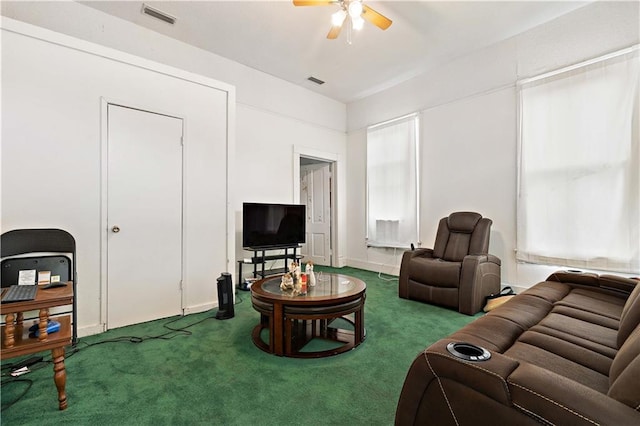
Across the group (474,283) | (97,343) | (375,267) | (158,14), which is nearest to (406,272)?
(474,283)

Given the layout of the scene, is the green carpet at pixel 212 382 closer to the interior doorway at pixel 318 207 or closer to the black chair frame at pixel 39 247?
the black chair frame at pixel 39 247

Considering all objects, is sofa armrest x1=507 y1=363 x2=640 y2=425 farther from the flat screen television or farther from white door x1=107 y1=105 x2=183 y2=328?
the flat screen television

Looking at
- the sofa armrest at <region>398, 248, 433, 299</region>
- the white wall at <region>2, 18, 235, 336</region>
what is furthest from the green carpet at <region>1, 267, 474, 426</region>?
the sofa armrest at <region>398, 248, 433, 299</region>

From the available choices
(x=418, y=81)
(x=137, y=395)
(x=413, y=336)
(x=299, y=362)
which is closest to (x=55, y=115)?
(x=137, y=395)

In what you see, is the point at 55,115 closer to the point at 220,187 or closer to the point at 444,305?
the point at 220,187

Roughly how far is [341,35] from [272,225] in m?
Answer: 2.77

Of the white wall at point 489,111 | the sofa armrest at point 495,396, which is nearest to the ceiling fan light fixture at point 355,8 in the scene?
the white wall at point 489,111

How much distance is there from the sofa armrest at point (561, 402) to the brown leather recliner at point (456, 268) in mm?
2463

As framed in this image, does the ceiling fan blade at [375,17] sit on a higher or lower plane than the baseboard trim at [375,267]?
higher

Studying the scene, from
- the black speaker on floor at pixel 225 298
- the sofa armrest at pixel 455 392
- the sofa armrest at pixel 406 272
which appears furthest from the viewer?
the sofa armrest at pixel 406 272

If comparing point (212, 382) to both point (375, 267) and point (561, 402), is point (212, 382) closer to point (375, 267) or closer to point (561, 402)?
point (561, 402)

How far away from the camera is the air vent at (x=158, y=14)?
3.29 meters

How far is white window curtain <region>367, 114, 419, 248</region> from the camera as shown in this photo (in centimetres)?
482

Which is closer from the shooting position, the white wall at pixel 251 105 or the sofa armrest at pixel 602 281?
the sofa armrest at pixel 602 281
